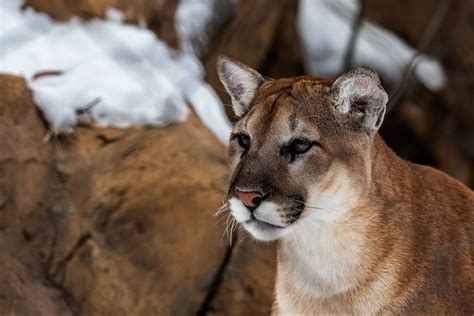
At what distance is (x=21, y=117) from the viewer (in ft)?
12.7

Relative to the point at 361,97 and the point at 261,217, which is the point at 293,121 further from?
the point at 261,217

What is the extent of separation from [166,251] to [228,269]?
31 centimetres

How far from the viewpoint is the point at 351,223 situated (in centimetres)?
328

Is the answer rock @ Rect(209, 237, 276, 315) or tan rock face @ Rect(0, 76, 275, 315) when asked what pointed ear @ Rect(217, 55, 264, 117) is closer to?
tan rock face @ Rect(0, 76, 275, 315)

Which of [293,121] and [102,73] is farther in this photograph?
[102,73]

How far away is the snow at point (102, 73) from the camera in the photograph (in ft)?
13.4

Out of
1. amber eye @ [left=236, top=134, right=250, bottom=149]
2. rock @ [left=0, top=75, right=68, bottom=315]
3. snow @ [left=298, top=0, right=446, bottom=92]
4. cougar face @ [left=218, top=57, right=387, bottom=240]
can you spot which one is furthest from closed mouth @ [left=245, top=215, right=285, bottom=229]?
snow @ [left=298, top=0, right=446, bottom=92]

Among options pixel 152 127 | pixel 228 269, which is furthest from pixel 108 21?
pixel 228 269

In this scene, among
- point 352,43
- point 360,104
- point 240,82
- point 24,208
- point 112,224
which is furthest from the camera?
point 352,43

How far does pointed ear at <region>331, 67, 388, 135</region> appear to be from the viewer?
3.16 meters

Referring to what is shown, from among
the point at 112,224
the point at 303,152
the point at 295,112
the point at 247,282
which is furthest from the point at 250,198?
→ the point at 247,282

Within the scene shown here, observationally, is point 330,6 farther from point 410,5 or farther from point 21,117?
point 21,117

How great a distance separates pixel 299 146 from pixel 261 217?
0.29 metres

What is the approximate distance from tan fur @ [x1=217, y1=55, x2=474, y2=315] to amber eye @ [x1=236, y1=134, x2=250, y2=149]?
0.08 feet
